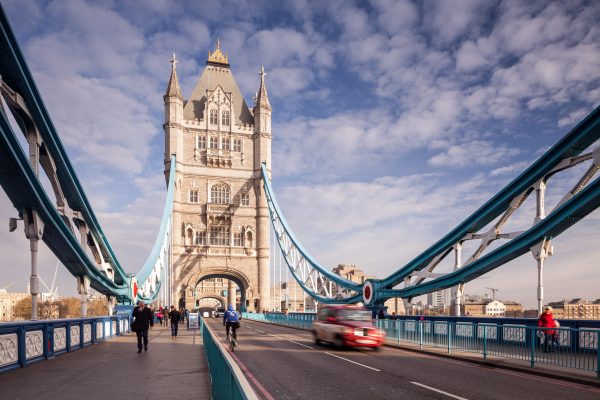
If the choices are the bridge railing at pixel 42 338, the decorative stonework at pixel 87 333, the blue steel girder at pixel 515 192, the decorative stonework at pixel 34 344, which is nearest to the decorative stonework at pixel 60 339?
the bridge railing at pixel 42 338

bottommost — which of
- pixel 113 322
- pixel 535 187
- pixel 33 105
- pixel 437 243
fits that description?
pixel 113 322

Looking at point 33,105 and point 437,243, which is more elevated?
point 33,105

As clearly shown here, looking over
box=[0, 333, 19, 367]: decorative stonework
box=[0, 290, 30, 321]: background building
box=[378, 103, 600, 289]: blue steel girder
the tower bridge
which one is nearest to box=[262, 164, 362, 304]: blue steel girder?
the tower bridge

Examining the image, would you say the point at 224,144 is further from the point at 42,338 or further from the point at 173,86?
the point at 42,338

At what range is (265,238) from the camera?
204 feet

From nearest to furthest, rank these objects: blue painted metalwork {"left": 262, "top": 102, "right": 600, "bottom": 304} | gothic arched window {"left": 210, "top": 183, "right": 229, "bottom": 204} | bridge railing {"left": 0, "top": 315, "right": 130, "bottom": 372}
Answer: bridge railing {"left": 0, "top": 315, "right": 130, "bottom": 372}
blue painted metalwork {"left": 262, "top": 102, "right": 600, "bottom": 304}
gothic arched window {"left": 210, "top": 183, "right": 229, "bottom": 204}

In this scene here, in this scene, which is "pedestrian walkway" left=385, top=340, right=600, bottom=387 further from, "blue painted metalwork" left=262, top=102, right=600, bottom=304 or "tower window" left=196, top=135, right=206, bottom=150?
"tower window" left=196, top=135, right=206, bottom=150

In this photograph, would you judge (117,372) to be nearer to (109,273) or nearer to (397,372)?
(397,372)

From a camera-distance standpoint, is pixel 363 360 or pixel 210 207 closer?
pixel 363 360

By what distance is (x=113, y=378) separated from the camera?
1041 centimetres

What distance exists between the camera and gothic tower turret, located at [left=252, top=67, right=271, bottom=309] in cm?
6193

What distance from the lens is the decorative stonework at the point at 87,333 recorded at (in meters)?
18.0

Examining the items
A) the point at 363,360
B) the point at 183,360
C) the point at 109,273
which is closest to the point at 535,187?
the point at 363,360

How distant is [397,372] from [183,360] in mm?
5620
